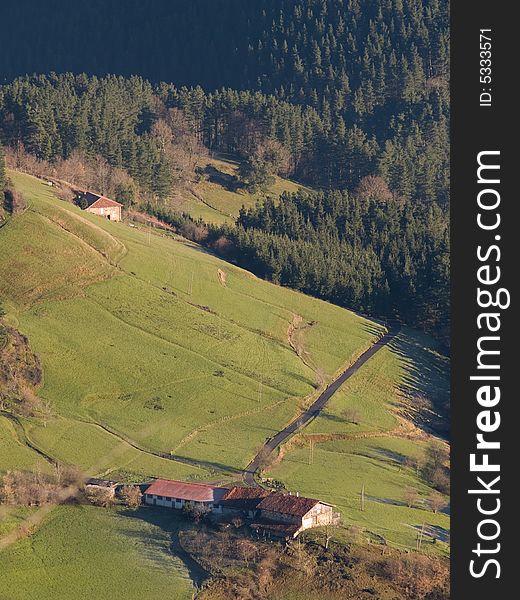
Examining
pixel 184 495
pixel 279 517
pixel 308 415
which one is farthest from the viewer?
pixel 308 415

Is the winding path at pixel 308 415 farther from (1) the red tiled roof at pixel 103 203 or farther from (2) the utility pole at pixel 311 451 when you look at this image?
(1) the red tiled roof at pixel 103 203

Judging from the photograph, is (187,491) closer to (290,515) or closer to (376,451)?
(290,515)

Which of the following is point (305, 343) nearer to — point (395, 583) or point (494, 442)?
point (395, 583)

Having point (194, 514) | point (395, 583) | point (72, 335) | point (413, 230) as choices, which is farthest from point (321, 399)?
point (413, 230)

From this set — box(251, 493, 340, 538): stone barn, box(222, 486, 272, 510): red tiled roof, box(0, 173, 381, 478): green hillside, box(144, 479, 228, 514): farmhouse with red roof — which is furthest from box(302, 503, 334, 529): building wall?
box(0, 173, 381, 478): green hillside

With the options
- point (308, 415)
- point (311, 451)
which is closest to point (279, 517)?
point (311, 451)

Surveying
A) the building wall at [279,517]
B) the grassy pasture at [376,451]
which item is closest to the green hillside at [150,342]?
the grassy pasture at [376,451]
